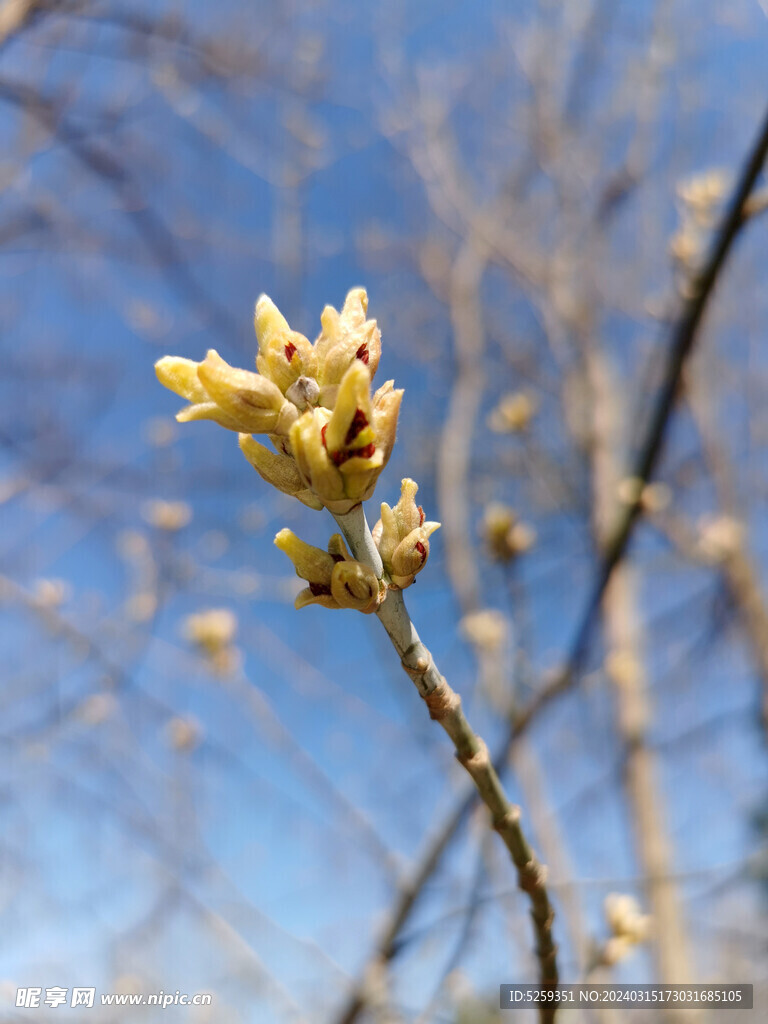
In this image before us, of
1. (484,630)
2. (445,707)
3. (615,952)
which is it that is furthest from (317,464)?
(484,630)

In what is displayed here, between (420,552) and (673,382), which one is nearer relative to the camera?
(420,552)

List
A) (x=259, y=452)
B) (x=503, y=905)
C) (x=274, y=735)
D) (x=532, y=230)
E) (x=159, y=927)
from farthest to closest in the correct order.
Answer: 1. (x=532, y=230)
2. (x=159, y=927)
3. (x=503, y=905)
4. (x=274, y=735)
5. (x=259, y=452)

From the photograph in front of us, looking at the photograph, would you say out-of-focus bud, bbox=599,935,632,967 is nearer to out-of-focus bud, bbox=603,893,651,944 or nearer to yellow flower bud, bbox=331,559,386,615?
out-of-focus bud, bbox=603,893,651,944

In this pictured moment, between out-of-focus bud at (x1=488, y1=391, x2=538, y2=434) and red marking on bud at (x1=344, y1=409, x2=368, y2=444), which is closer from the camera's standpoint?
red marking on bud at (x1=344, y1=409, x2=368, y2=444)

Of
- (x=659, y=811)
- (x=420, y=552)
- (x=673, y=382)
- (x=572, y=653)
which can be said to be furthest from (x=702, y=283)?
(x=659, y=811)

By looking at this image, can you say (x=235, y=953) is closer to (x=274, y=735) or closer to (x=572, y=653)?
(x=274, y=735)

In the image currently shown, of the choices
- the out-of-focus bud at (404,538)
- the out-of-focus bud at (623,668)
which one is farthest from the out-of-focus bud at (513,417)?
the out-of-focus bud at (404,538)

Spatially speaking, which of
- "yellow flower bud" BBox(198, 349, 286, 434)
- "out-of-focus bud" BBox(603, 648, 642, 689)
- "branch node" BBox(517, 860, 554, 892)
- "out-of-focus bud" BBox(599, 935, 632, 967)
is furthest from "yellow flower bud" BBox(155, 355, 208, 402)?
"out-of-focus bud" BBox(603, 648, 642, 689)
